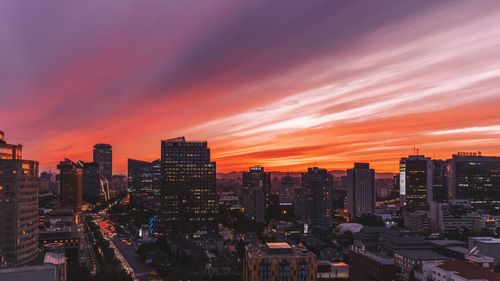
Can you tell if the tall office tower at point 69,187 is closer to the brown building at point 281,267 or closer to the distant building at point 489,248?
the distant building at point 489,248

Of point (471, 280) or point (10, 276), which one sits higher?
point (10, 276)

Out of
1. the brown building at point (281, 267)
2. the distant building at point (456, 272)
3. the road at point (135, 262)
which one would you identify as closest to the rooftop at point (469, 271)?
the distant building at point (456, 272)

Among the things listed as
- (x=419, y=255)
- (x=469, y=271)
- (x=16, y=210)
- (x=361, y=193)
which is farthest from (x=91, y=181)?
(x=469, y=271)

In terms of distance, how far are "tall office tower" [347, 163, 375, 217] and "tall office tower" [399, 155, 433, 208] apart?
27.2ft

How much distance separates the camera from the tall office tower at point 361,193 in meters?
112

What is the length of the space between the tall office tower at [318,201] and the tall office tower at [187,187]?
75.9 feet

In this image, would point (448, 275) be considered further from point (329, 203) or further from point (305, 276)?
point (329, 203)

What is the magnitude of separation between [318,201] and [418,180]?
28.8 metres

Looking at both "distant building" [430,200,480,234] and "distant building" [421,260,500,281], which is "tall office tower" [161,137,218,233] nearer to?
"distant building" [430,200,480,234]

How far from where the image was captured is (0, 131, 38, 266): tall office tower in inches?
1580

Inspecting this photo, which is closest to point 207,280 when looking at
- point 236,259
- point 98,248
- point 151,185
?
point 236,259

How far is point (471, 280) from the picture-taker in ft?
103

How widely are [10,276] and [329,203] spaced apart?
247 ft

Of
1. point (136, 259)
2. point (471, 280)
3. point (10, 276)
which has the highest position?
point (10, 276)
